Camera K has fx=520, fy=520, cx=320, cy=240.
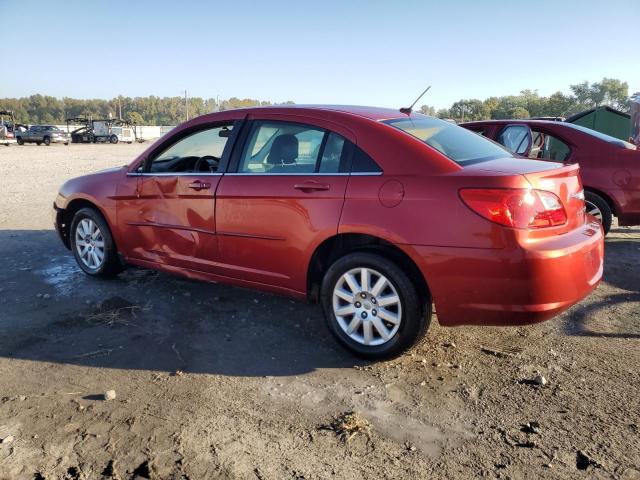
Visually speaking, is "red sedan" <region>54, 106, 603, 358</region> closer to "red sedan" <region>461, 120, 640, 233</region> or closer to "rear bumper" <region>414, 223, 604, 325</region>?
"rear bumper" <region>414, 223, 604, 325</region>

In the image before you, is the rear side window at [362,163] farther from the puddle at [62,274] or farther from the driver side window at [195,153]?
the puddle at [62,274]

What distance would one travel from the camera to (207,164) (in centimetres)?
445

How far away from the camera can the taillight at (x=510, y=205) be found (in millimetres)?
2949

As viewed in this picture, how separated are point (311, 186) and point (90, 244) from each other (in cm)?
287

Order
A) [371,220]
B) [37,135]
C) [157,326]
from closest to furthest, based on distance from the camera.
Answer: [371,220]
[157,326]
[37,135]

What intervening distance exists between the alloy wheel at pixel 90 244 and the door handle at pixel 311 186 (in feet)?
8.25

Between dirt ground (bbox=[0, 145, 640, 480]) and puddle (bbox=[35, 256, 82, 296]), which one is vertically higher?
puddle (bbox=[35, 256, 82, 296])

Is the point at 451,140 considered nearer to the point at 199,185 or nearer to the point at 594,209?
the point at 199,185

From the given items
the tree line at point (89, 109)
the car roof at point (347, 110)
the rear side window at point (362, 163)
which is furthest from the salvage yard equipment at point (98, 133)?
the tree line at point (89, 109)

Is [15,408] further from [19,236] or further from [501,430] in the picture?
[19,236]

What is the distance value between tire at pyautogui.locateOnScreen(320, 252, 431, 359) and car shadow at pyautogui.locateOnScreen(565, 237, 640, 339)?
149 cm

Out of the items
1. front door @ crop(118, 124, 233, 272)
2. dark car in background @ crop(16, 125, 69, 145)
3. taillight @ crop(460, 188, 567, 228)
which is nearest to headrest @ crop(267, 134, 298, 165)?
front door @ crop(118, 124, 233, 272)

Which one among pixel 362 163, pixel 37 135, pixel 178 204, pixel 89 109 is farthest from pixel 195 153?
pixel 89 109

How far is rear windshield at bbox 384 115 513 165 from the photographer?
11.5 ft
